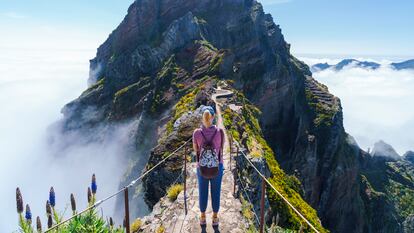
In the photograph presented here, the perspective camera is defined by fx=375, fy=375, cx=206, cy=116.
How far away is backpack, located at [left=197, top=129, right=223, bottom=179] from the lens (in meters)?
9.13

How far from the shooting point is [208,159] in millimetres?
9125

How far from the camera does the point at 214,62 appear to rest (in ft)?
222

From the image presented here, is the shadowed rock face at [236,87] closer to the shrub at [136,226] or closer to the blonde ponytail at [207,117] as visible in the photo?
the shrub at [136,226]

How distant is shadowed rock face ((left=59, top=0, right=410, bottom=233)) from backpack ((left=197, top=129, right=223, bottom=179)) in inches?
1831

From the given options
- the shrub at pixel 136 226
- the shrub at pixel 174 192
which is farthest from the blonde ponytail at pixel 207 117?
the shrub at pixel 174 192

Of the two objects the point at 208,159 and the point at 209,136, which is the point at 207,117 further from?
the point at 208,159

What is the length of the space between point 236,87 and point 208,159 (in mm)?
56623

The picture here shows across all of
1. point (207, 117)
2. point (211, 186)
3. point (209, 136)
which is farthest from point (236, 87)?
point (207, 117)

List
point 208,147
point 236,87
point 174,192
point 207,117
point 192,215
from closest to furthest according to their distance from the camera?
point 207,117, point 208,147, point 192,215, point 174,192, point 236,87

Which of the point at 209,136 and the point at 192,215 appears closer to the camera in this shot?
the point at 209,136

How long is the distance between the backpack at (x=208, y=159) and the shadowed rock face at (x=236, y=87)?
46.5 metres

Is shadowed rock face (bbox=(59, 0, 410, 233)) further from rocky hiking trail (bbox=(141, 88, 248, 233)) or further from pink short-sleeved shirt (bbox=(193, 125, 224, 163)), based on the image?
pink short-sleeved shirt (bbox=(193, 125, 224, 163))

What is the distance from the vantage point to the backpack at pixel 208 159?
9133 mm

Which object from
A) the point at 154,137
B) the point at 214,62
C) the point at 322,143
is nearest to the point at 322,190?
the point at 322,143
